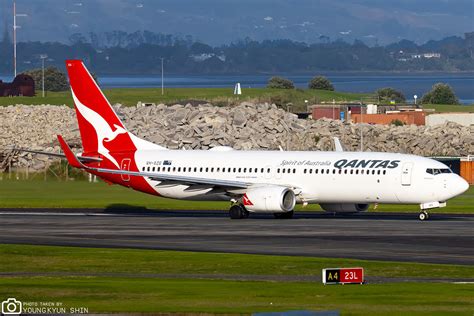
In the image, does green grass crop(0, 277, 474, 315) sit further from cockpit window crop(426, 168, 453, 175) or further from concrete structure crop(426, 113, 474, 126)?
concrete structure crop(426, 113, 474, 126)

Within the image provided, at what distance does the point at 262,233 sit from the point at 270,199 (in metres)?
8.51

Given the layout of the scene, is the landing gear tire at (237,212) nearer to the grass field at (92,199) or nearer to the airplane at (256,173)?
the airplane at (256,173)

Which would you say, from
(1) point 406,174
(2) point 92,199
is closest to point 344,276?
(1) point 406,174

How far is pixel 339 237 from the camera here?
52312 mm

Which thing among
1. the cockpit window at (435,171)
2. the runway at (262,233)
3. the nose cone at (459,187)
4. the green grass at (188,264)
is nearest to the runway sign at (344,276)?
the green grass at (188,264)

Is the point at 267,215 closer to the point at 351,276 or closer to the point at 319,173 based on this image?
the point at 319,173

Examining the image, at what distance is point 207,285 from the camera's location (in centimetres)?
3544

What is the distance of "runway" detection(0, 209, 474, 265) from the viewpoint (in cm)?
4681

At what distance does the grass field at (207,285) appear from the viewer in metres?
30.9

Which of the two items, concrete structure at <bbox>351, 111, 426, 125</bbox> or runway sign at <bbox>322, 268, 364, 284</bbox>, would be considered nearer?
runway sign at <bbox>322, 268, 364, 284</bbox>

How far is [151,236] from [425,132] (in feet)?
242

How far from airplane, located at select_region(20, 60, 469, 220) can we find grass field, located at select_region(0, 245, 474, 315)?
1937 centimetres

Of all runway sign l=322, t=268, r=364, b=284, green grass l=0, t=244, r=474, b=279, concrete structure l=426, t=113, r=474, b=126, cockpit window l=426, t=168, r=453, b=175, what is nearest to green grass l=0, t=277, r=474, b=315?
runway sign l=322, t=268, r=364, b=284

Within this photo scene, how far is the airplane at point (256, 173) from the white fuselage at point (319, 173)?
5cm
